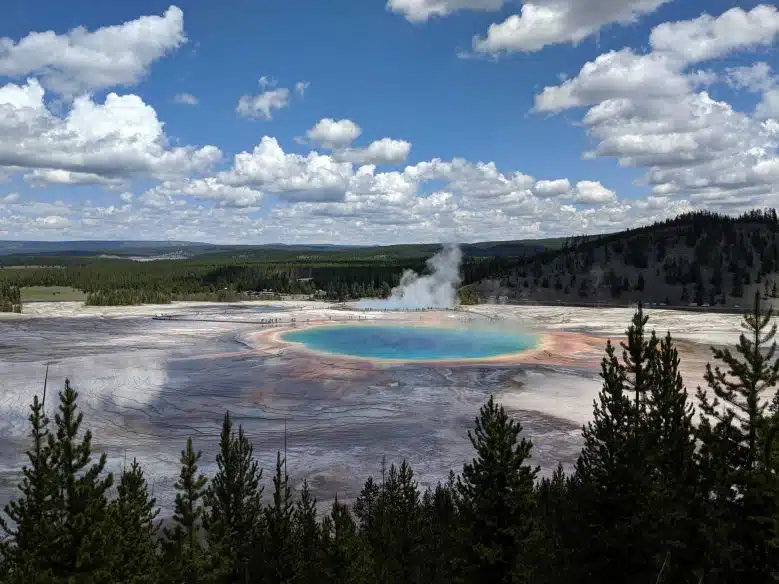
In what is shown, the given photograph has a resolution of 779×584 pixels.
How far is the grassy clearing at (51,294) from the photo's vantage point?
136m

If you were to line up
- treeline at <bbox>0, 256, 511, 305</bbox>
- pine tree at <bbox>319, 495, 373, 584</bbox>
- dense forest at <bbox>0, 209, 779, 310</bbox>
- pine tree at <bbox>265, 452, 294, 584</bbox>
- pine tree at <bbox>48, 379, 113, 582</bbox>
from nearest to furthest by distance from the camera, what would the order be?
pine tree at <bbox>48, 379, 113, 582</bbox> → pine tree at <bbox>319, 495, 373, 584</bbox> → pine tree at <bbox>265, 452, 294, 584</bbox> → dense forest at <bbox>0, 209, 779, 310</bbox> → treeline at <bbox>0, 256, 511, 305</bbox>

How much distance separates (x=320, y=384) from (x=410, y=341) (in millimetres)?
25993

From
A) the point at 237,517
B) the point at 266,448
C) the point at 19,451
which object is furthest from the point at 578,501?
the point at 19,451

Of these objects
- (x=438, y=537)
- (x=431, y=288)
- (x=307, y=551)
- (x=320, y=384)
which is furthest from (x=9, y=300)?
(x=438, y=537)

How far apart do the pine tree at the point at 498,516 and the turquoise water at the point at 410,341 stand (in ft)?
150

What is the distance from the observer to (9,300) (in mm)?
111938

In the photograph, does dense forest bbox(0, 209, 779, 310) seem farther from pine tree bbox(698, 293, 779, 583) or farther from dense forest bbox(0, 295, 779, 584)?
pine tree bbox(698, 293, 779, 583)

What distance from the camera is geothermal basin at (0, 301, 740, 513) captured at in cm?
3080

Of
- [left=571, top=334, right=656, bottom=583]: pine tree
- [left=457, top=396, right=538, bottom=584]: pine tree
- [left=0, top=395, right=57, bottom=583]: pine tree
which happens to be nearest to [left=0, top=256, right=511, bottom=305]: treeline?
[left=0, top=395, right=57, bottom=583]: pine tree

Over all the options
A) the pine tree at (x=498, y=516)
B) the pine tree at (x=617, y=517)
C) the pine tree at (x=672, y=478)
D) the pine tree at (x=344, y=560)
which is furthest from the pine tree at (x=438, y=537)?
the pine tree at (x=672, y=478)

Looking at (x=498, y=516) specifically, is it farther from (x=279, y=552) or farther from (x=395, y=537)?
(x=395, y=537)

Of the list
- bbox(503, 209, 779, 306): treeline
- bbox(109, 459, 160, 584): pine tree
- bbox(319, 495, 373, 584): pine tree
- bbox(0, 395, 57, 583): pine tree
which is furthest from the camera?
bbox(503, 209, 779, 306): treeline

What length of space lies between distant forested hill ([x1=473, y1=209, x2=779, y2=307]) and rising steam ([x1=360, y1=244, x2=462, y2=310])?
31.2 feet

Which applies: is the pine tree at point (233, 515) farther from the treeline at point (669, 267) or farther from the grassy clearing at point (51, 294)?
the grassy clearing at point (51, 294)
